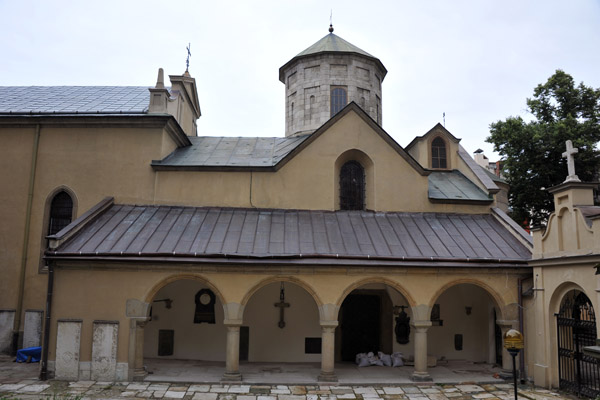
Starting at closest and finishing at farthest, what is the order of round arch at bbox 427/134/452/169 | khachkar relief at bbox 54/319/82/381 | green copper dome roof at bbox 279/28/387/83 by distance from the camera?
khachkar relief at bbox 54/319/82/381, round arch at bbox 427/134/452/169, green copper dome roof at bbox 279/28/387/83

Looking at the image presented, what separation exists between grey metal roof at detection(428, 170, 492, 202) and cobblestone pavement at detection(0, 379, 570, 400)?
6.54 meters

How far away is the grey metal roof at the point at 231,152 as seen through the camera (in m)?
16.5

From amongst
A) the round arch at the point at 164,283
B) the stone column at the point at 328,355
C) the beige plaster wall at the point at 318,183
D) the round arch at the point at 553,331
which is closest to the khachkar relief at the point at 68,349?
the round arch at the point at 164,283

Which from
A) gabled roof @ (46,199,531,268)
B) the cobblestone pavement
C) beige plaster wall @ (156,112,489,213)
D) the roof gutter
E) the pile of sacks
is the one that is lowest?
the cobblestone pavement

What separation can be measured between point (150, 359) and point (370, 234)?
8.12 m

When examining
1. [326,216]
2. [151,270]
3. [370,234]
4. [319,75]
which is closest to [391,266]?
[370,234]

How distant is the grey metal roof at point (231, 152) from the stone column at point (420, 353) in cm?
720

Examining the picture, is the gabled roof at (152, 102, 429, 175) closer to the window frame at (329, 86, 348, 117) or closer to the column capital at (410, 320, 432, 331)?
the window frame at (329, 86, 348, 117)

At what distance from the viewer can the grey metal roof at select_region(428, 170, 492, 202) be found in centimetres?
1655

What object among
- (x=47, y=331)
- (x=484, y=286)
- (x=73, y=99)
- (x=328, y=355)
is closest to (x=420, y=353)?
(x=328, y=355)

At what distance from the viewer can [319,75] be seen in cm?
2138

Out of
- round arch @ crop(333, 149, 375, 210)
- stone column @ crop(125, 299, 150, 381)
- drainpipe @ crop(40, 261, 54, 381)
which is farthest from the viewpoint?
round arch @ crop(333, 149, 375, 210)

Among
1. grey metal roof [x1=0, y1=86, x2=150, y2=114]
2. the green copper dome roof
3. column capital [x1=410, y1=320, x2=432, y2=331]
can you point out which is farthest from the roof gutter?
the green copper dome roof

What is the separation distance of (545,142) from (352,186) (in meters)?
13.4
